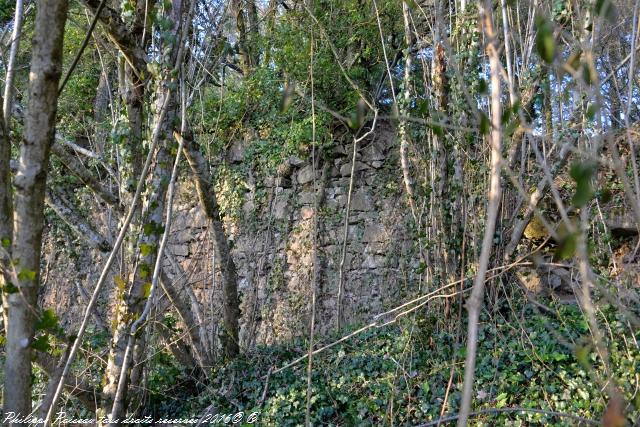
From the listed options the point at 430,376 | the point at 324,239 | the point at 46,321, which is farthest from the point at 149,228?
the point at 324,239

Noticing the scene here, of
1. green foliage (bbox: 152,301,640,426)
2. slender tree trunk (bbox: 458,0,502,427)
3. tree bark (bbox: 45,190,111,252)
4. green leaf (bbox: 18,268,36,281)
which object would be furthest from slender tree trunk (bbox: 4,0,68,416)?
tree bark (bbox: 45,190,111,252)

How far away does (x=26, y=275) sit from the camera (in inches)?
61.1

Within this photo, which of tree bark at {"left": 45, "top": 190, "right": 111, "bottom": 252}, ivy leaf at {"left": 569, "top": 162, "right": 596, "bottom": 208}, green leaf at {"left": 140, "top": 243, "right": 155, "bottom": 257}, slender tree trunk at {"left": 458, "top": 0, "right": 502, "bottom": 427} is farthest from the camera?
tree bark at {"left": 45, "top": 190, "right": 111, "bottom": 252}

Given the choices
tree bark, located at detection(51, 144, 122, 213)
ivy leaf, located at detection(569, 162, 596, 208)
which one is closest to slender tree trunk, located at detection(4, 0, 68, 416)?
ivy leaf, located at detection(569, 162, 596, 208)

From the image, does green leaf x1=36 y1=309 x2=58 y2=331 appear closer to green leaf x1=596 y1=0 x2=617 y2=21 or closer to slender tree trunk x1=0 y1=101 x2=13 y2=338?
slender tree trunk x1=0 y1=101 x2=13 y2=338

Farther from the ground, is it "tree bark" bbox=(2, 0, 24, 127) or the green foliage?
"tree bark" bbox=(2, 0, 24, 127)

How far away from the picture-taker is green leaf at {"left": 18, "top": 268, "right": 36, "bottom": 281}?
5.05ft

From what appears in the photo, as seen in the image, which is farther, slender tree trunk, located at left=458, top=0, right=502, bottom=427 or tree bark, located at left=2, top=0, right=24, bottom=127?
tree bark, located at left=2, top=0, right=24, bottom=127

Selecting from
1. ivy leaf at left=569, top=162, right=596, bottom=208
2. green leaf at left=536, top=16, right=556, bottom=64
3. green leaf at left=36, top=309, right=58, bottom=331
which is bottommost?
green leaf at left=36, top=309, right=58, bottom=331

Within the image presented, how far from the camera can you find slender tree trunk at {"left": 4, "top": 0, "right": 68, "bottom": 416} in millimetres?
1545

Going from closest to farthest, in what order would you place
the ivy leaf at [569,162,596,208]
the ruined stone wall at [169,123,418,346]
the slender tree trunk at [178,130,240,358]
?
the ivy leaf at [569,162,596,208]
the slender tree trunk at [178,130,240,358]
the ruined stone wall at [169,123,418,346]

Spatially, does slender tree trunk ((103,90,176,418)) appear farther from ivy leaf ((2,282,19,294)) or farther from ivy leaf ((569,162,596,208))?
ivy leaf ((569,162,596,208))

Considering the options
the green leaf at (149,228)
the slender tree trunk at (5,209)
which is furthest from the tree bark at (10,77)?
the green leaf at (149,228)

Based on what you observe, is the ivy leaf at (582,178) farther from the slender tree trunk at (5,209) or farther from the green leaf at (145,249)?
the green leaf at (145,249)
